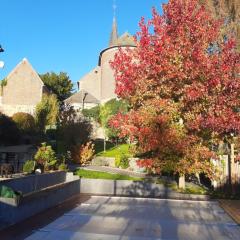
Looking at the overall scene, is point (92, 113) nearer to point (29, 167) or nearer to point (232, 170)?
point (29, 167)

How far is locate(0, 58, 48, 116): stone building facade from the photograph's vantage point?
45906 mm

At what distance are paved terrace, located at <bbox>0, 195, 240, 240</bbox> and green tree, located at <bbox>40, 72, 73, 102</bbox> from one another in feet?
162

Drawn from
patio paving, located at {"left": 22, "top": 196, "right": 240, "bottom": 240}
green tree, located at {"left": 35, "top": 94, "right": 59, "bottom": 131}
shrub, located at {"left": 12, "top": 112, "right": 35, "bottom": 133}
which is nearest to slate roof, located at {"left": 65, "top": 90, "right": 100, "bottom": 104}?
green tree, located at {"left": 35, "top": 94, "right": 59, "bottom": 131}

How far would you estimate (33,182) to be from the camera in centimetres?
1261

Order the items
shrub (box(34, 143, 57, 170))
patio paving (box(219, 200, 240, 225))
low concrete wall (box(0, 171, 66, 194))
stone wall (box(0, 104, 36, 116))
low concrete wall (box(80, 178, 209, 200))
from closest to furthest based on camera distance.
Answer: patio paving (box(219, 200, 240, 225)), low concrete wall (box(0, 171, 66, 194)), low concrete wall (box(80, 178, 209, 200)), shrub (box(34, 143, 57, 170)), stone wall (box(0, 104, 36, 116))

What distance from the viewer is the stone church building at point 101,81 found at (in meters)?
51.5

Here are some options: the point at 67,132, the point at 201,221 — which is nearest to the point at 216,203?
the point at 201,221

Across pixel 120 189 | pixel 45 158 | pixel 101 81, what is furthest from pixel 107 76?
pixel 120 189

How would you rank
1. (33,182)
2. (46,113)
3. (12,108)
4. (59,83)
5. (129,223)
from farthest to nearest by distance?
(59,83) → (12,108) → (46,113) → (33,182) → (129,223)

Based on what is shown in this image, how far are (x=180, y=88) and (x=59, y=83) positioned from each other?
4909 centimetres

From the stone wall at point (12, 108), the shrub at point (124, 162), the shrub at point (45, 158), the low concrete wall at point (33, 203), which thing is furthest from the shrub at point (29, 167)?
the stone wall at point (12, 108)

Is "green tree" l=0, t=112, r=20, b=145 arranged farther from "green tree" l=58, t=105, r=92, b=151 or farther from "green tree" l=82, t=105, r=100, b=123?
"green tree" l=82, t=105, r=100, b=123

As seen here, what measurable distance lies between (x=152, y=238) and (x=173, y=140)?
6.80 m

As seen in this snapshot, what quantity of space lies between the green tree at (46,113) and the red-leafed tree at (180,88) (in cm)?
2241
